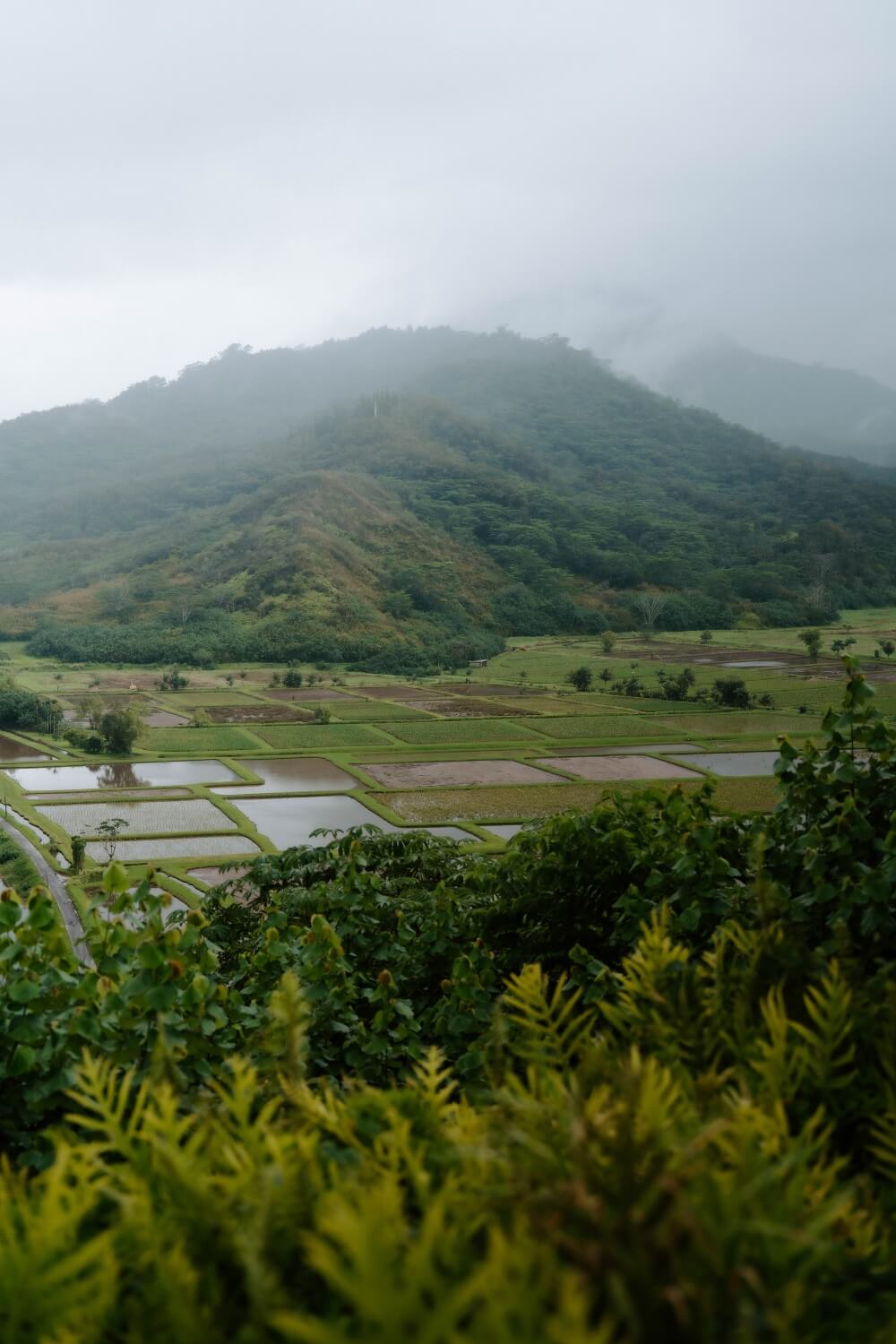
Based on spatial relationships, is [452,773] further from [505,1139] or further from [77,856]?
[505,1139]

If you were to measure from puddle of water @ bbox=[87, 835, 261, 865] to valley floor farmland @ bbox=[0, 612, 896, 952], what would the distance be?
0.07 meters

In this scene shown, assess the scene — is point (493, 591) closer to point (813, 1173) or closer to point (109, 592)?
point (109, 592)

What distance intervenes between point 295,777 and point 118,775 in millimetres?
6031

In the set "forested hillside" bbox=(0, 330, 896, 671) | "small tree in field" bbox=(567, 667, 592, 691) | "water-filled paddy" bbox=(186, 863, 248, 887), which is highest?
"forested hillside" bbox=(0, 330, 896, 671)

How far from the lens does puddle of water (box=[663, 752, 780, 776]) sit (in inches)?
1179

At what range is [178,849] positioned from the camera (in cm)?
2134

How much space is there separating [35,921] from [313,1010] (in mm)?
1221

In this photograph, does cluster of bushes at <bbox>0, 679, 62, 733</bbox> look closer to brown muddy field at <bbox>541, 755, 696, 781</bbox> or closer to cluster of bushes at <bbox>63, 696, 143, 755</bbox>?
cluster of bushes at <bbox>63, 696, 143, 755</bbox>

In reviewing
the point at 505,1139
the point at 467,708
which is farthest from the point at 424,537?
the point at 505,1139

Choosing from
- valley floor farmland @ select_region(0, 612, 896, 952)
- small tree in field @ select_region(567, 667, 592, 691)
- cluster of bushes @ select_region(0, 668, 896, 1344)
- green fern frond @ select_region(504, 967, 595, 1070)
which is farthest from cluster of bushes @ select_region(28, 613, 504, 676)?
green fern frond @ select_region(504, 967, 595, 1070)

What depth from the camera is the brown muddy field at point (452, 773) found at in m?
28.8

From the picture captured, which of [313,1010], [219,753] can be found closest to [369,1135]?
[313,1010]

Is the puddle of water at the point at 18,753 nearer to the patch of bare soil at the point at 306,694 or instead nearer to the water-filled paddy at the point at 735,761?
the patch of bare soil at the point at 306,694

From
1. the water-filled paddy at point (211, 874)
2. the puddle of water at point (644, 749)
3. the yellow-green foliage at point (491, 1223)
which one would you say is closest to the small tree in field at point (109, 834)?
the water-filled paddy at point (211, 874)
